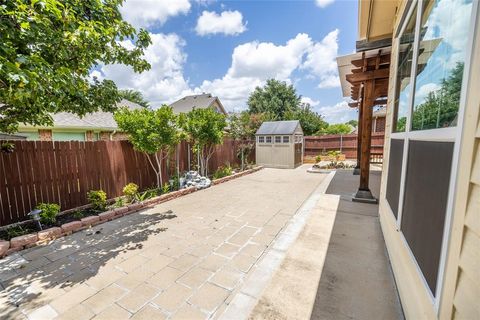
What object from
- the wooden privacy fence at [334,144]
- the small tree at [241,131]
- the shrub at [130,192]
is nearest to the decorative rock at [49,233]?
the shrub at [130,192]

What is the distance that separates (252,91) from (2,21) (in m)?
28.4

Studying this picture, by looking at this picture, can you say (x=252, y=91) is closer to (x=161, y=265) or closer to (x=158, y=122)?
(x=158, y=122)

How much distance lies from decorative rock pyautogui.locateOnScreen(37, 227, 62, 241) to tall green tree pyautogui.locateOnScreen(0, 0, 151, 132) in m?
1.75

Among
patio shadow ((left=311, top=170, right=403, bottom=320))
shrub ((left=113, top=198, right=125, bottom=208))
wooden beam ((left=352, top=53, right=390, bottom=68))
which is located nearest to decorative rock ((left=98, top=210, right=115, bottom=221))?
shrub ((left=113, top=198, right=125, bottom=208))

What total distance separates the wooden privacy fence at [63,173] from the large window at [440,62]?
5.84m

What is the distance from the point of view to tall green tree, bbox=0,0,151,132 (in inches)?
77.2

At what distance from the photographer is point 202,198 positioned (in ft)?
19.2

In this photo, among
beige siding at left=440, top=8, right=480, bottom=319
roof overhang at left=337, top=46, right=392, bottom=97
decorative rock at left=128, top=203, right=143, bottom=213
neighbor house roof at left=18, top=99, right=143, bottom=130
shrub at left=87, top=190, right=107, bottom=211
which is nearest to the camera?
beige siding at left=440, top=8, right=480, bottom=319

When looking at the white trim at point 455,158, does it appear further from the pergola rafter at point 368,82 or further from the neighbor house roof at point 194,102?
the neighbor house roof at point 194,102

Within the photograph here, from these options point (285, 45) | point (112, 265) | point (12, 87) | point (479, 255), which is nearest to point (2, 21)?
point (12, 87)

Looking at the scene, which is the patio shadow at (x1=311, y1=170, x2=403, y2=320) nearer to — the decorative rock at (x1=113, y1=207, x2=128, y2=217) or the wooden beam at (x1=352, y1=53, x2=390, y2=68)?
the wooden beam at (x1=352, y1=53, x2=390, y2=68)

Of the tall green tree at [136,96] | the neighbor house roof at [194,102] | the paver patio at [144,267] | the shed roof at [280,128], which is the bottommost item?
the paver patio at [144,267]

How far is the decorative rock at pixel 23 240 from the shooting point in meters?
3.12

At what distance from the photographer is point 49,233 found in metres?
3.45
